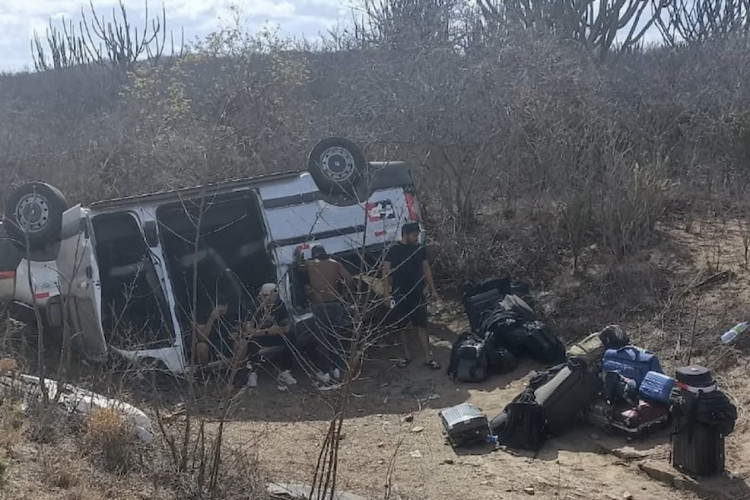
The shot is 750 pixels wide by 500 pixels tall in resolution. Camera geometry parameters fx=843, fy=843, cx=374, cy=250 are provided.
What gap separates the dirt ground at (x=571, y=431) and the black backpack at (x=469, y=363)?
96mm

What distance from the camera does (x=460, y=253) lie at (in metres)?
10.4

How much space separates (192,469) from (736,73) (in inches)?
497

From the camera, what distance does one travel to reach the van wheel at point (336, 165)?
28.7ft

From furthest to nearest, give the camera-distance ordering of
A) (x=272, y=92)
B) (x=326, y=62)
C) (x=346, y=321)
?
1. (x=326, y=62)
2. (x=272, y=92)
3. (x=346, y=321)

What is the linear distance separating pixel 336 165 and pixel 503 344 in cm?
254

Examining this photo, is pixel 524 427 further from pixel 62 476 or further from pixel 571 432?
pixel 62 476

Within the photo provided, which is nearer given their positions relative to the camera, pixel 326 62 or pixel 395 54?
pixel 395 54

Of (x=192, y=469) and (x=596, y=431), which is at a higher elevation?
(x=192, y=469)

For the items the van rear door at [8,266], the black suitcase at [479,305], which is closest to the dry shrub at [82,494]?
the van rear door at [8,266]

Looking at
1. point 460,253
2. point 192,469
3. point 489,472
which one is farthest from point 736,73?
point 192,469

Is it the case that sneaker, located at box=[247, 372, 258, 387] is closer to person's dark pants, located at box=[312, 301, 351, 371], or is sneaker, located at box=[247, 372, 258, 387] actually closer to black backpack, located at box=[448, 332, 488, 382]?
person's dark pants, located at box=[312, 301, 351, 371]

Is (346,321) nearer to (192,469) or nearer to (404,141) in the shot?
(192,469)

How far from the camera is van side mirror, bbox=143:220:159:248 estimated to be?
8.11m

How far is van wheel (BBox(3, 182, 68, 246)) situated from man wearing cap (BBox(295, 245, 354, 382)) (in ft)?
7.84
